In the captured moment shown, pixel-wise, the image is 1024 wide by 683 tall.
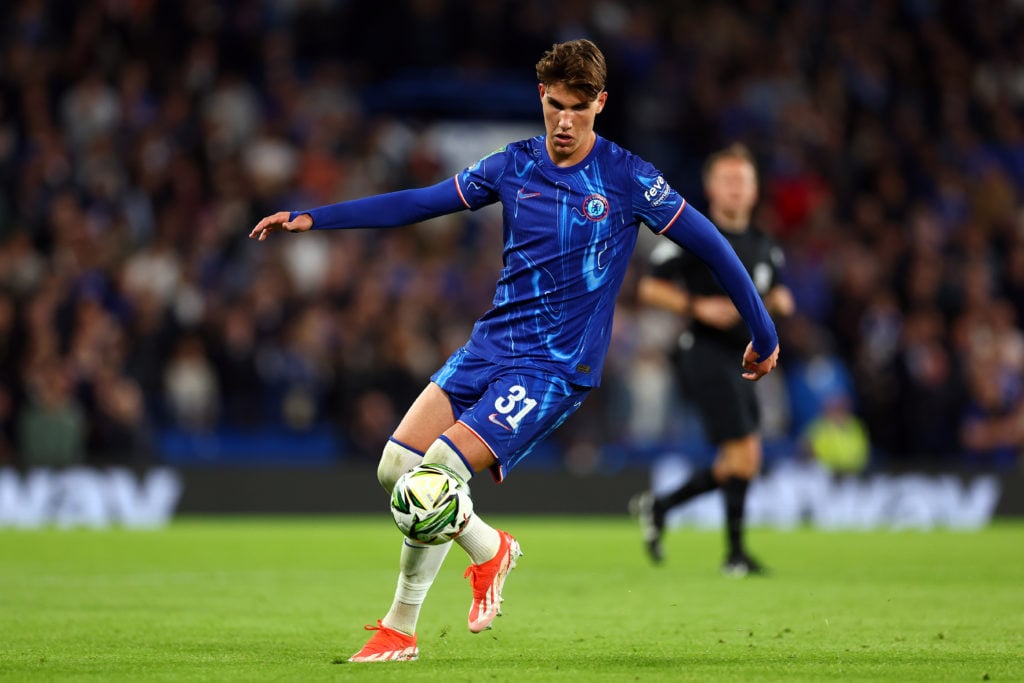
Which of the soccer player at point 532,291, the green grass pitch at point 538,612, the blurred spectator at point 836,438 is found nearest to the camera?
the green grass pitch at point 538,612

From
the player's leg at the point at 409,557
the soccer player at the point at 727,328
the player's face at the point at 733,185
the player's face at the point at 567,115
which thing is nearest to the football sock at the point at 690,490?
the soccer player at the point at 727,328

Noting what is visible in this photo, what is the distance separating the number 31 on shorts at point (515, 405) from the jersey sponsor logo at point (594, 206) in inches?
29.0

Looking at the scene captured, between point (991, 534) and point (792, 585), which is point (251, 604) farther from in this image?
point (991, 534)

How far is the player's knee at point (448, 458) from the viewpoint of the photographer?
6.20 meters

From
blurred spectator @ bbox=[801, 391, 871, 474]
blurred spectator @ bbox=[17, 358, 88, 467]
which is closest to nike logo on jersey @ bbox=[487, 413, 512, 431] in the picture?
blurred spectator @ bbox=[17, 358, 88, 467]

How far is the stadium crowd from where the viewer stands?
56.0ft

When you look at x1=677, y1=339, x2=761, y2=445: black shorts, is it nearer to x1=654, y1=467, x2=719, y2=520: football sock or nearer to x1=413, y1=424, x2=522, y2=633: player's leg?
x1=654, y1=467, x2=719, y2=520: football sock

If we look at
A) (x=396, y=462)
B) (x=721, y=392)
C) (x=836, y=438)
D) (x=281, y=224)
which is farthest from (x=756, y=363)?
(x=836, y=438)

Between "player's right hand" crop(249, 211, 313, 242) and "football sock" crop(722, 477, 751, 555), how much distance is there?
199 inches

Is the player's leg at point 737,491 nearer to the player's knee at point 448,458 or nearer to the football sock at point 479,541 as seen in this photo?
the football sock at point 479,541

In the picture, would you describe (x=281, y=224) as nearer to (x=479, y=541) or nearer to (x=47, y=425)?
(x=479, y=541)

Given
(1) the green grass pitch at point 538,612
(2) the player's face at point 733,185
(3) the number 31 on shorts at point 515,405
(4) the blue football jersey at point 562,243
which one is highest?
(2) the player's face at point 733,185

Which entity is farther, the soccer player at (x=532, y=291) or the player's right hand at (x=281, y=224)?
the soccer player at (x=532, y=291)

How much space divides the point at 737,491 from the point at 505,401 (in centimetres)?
466
